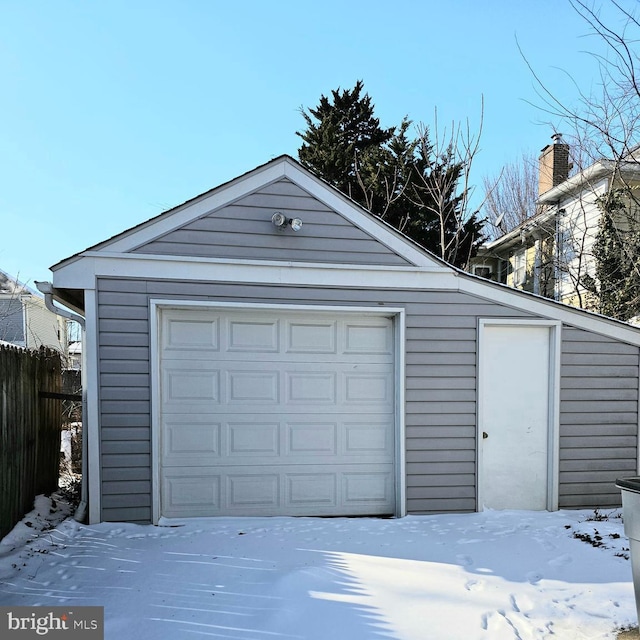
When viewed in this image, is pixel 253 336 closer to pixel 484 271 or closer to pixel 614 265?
pixel 614 265

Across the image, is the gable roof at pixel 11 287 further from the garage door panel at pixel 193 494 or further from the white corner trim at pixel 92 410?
the garage door panel at pixel 193 494

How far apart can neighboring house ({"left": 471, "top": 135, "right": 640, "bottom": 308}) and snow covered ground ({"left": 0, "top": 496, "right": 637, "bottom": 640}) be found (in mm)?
7716

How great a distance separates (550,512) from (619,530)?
68 cm

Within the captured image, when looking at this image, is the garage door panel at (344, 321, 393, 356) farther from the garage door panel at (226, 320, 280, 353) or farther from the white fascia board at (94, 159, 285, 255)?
the white fascia board at (94, 159, 285, 255)

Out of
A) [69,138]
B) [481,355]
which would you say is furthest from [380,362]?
[69,138]

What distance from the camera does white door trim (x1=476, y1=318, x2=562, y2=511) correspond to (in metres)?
4.91

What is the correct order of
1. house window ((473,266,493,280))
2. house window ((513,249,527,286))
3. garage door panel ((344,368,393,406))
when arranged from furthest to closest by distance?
house window ((473,266,493,280)) < house window ((513,249,527,286)) < garage door panel ((344,368,393,406))

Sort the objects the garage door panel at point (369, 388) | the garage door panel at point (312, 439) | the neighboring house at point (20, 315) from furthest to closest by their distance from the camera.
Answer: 1. the neighboring house at point (20, 315)
2. the garage door panel at point (369, 388)
3. the garage door panel at point (312, 439)

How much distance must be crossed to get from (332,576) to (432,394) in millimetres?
2246

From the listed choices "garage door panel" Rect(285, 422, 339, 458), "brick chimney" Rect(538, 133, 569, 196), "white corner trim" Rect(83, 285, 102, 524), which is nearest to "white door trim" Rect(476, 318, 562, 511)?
"garage door panel" Rect(285, 422, 339, 458)

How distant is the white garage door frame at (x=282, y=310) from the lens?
4441mm

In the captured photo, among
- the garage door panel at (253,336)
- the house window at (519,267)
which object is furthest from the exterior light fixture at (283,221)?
the house window at (519,267)

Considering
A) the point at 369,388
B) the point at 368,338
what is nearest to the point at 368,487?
the point at 369,388

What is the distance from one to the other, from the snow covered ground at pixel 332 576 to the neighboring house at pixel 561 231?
7.72 meters
